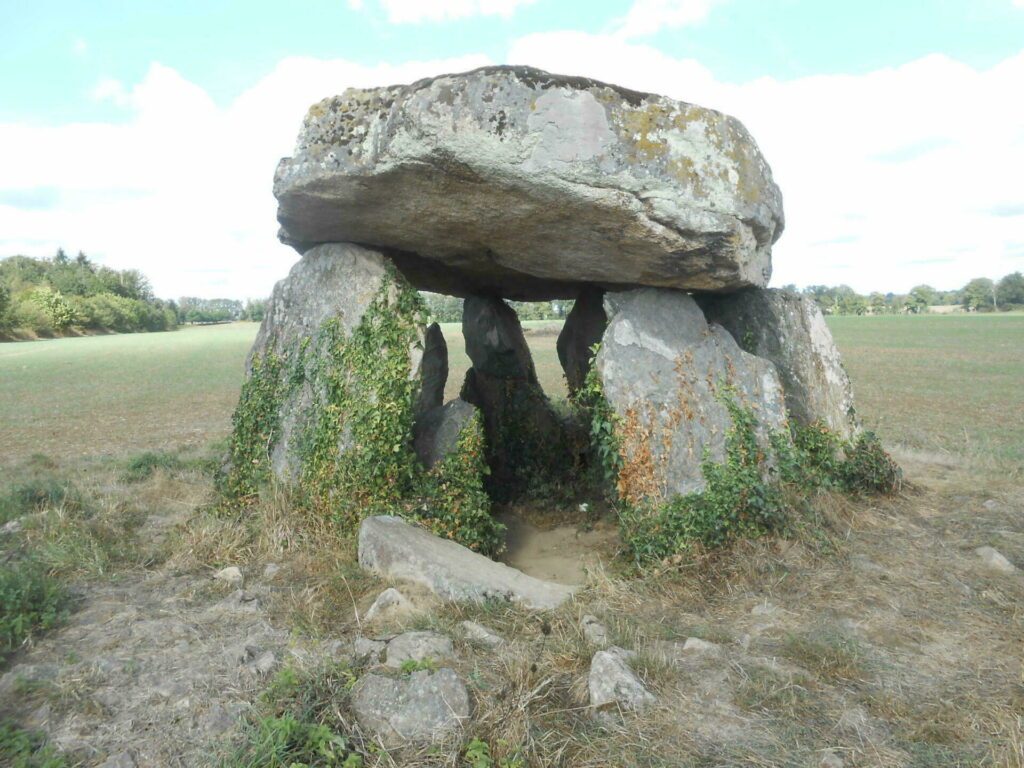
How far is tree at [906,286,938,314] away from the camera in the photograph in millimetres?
101125

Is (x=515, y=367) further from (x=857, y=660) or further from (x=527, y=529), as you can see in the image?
(x=857, y=660)

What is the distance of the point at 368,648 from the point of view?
3896mm

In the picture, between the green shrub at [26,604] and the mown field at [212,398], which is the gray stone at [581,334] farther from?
the green shrub at [26,604]

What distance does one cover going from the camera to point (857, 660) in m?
3.85

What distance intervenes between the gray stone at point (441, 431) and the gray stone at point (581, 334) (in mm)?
2677

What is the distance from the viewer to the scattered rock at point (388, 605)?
438 cm

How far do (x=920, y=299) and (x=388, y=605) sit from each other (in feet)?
375

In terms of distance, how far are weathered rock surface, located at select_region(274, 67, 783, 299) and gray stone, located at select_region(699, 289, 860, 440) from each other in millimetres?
853

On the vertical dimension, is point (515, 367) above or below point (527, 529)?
above

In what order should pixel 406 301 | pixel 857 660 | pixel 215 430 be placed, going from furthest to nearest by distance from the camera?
pixel 215 430 < pixel 406 301 < pixel 857 660

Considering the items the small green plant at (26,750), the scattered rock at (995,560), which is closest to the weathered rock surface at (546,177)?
the scattered rock at (995,560)

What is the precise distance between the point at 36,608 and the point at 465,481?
3.00 metres

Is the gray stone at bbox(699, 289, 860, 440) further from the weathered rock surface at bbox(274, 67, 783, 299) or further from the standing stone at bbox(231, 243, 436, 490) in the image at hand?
the standing stone at bbox(231, 243, 436, 490)

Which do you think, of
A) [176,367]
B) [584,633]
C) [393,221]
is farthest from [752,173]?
[176,367]
